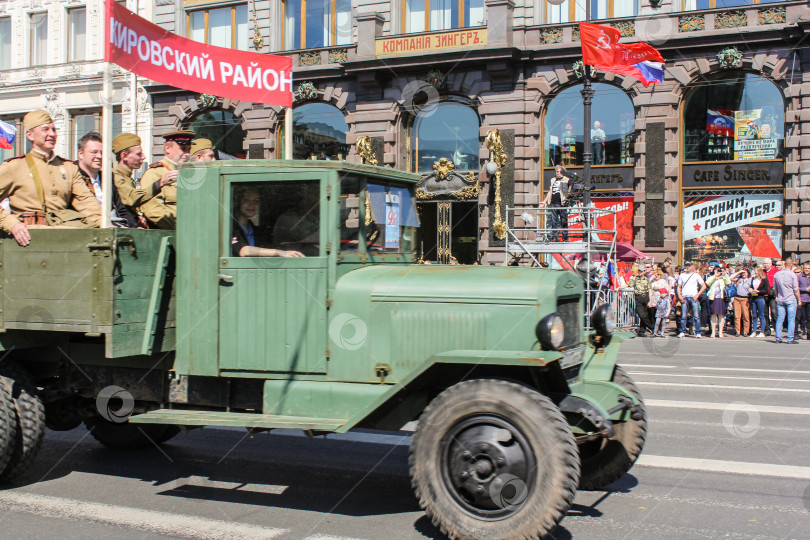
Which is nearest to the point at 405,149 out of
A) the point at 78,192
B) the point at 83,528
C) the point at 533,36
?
the point at 533,36

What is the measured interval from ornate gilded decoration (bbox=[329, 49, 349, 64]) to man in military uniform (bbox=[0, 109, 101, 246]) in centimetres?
2257

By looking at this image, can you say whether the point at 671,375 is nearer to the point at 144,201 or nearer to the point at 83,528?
the point at 144,201

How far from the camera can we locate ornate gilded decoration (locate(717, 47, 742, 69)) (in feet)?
78.9

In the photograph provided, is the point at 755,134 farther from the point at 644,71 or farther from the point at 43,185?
the point at 43,185

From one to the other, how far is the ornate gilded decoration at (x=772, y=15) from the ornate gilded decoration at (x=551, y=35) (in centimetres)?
564

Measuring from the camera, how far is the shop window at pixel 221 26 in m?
31.0

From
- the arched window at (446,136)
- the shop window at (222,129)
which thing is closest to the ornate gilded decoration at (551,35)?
the arched window at (446,136)

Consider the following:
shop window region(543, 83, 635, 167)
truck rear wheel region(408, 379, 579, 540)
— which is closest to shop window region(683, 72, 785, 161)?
shop window region(543, 83, 635, 167)

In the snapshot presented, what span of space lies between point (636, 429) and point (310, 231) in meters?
2.68

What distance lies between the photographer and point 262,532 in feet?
17.0

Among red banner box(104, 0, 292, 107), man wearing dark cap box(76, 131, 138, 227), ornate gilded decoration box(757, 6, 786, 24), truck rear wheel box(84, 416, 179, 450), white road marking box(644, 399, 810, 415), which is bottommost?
white road marking box(644, 399, 810, 415)

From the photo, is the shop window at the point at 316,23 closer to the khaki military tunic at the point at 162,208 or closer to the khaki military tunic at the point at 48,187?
the khaki military tunic at the point at 48,187

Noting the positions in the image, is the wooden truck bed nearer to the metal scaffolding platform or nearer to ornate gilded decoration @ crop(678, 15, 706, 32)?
the metal scaffolding platform

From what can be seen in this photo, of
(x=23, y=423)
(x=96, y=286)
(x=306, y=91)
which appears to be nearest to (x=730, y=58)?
(x=306, y=91)
